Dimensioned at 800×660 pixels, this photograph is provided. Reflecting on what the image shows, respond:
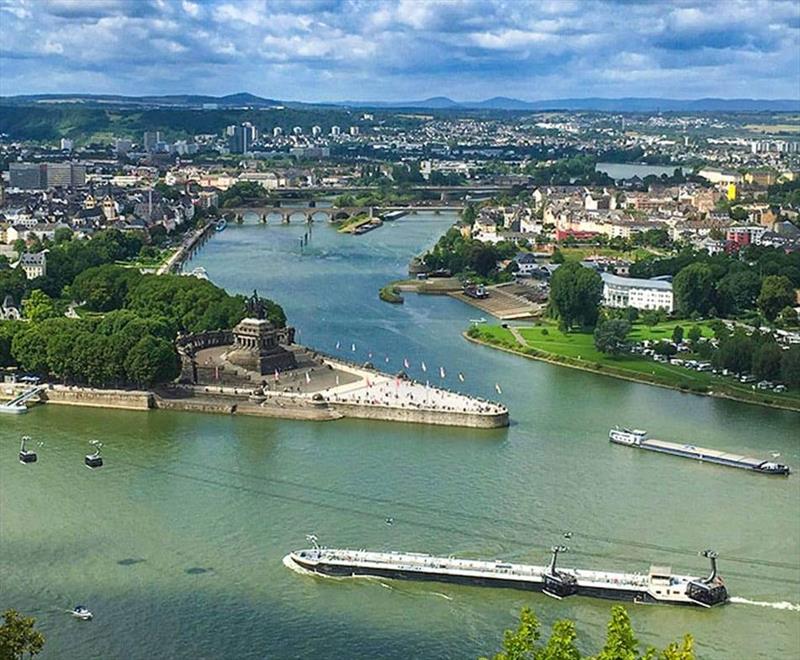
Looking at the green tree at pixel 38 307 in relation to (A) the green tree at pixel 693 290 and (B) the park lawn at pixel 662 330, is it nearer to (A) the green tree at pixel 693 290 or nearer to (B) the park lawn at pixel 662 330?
(B) the park lawn at pixel 662 330

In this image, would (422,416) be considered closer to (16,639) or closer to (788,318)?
(16,639)

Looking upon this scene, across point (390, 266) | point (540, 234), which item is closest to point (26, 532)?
point (390, 266)

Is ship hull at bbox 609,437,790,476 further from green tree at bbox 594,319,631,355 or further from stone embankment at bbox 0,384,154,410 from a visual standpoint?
stone embankment at bbox 0,384,154,410

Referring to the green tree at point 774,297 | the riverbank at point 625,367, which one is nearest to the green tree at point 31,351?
the riverbank at point 625,367

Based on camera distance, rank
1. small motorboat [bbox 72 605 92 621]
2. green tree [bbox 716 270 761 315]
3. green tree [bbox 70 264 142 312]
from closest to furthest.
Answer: small motorboat [bbox 72 605 92 621], green tree [bbox 70 264 142 312], green tree [bbox 716 270 761 315]

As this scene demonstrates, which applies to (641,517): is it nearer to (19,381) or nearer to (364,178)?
(19,381)

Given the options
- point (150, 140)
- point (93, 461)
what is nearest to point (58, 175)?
point (150, 140)

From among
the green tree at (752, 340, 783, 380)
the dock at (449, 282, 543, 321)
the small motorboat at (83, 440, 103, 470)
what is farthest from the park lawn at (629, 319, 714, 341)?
the small motorboat at (83, 440, 103, 470)
